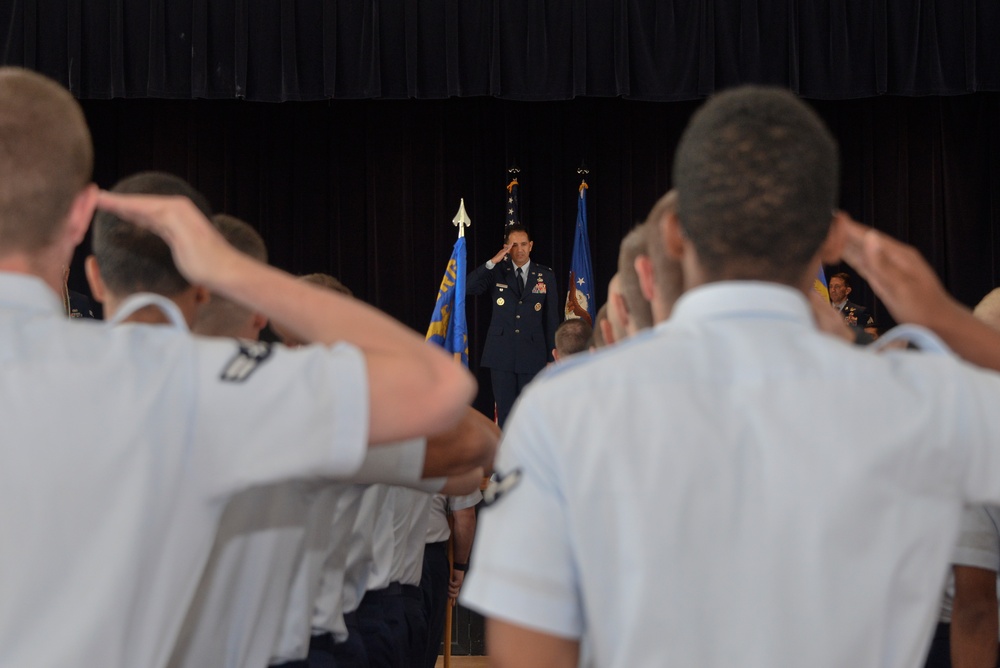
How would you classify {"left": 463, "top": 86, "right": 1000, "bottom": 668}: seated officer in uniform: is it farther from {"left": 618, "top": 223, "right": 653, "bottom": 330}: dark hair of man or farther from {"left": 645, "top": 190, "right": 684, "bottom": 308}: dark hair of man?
{"left": 618, "top": 223, "right": 653, "bottom": 330}: dark hair of man

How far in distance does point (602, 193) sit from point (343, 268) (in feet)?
8.16

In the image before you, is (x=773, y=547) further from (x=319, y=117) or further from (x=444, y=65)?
(x=319, y=117)

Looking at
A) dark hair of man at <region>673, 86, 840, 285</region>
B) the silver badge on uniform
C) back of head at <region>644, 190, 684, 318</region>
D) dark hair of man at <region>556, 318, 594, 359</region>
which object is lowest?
dark hair of man at <region>556, 318, 594, 359</region>

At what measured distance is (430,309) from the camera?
394 inches

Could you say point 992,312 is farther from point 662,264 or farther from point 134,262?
point 134,262

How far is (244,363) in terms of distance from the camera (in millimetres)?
1029

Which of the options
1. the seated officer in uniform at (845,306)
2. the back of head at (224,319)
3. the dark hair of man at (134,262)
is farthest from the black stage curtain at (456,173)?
the dark hair of man at (134,262)

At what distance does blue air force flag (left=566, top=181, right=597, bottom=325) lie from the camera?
8633 mm

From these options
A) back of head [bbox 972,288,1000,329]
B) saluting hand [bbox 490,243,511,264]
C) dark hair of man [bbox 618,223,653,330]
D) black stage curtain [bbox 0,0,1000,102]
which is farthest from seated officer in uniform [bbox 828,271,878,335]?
dark hair of man [bbox 618,223,653,330]

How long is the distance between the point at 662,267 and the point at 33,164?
25.8 inches

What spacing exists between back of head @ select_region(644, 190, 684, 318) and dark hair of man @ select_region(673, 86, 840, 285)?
121mm

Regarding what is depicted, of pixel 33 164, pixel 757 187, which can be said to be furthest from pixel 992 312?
pixel 33 164

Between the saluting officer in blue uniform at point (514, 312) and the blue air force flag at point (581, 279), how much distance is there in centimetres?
18

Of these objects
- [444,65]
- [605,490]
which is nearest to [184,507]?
[605,490]
